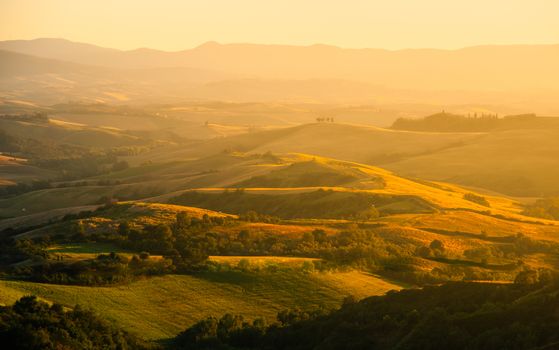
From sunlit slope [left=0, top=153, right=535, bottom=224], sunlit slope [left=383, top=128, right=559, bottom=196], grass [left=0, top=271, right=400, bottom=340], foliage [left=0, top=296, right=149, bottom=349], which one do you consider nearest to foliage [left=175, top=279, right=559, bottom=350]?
grass [left=0, top=271, right=400, bottom=340]

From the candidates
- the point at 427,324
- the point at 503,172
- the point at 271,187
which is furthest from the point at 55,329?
the point at 503,172

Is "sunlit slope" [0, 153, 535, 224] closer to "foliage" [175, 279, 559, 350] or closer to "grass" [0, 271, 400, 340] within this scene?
"grass" [0, 271, 400, 340]

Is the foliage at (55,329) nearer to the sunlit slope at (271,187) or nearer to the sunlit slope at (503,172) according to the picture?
the sunlit slope at (271,187)

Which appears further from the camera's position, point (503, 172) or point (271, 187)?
point (503, 172)

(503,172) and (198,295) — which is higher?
(198,295)

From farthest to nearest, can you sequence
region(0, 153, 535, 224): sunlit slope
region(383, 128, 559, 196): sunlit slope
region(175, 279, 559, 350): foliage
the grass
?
region(383, 128, 559, 196): sunlit slope, region(0, 153, 535, 224): sunlit slope, the grass, region(175, 279, 559, 350): foliage

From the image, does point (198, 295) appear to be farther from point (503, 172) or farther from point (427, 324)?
point (503, 172)

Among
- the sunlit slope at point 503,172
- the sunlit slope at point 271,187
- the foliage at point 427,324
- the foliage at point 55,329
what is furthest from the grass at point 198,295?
the sunlit slope at point 503,172

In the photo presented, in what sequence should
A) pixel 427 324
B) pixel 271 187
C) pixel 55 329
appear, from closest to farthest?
1. pixel 427 324
2. pixel 55 329
3. pixel 271 187

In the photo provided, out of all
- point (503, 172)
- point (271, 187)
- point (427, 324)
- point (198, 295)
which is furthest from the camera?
point (503, 172)
